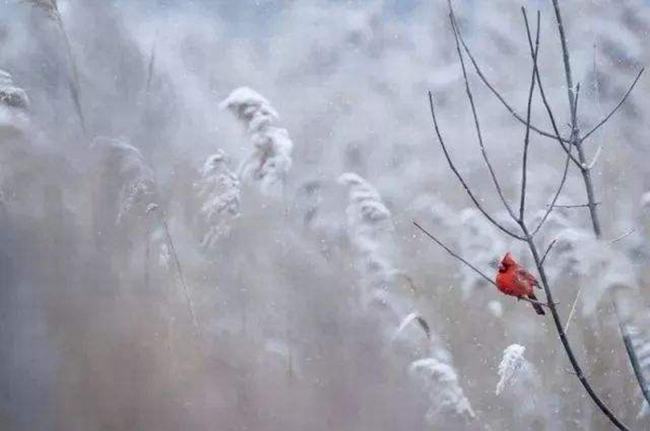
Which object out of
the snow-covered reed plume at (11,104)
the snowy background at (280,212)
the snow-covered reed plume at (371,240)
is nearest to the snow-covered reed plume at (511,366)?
the snowy background at (280,212)

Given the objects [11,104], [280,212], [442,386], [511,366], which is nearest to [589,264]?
[511,366]

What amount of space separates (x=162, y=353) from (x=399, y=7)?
3.44 feet

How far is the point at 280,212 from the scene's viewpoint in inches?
87.0

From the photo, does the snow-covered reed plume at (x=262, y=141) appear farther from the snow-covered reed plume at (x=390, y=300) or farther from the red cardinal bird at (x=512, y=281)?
the red cardinal bird at (x=512, y=281)

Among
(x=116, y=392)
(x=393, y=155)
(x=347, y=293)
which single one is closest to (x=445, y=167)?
(x=393, y=155)

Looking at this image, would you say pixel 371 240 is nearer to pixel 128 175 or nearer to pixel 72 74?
pixel 128 175

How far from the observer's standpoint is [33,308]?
2.19m

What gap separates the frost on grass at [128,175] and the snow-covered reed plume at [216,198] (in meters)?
0.13

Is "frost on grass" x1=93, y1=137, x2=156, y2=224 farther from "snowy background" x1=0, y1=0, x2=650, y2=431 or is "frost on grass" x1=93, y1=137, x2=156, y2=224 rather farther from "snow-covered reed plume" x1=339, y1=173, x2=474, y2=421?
"snow-covered reed plume" x1=339, y1=173, x2=474, y2=421

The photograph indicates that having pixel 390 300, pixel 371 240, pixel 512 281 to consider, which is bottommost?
pixel 512 281

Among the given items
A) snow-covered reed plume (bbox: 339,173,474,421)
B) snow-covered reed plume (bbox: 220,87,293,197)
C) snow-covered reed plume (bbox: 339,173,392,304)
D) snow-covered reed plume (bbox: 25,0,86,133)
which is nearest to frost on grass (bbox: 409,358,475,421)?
snow-covered reed plume (bbox: 339,173,474,421)

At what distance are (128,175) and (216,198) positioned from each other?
232mm

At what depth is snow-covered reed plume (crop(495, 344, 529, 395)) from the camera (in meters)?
2.13

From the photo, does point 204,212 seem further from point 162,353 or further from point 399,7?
point 399,7
